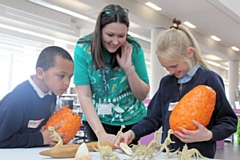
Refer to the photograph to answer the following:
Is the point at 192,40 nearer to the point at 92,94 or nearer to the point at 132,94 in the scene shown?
the point at 132,94

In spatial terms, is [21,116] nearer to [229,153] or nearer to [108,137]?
[108,137]

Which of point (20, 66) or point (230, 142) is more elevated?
point (20, 66)

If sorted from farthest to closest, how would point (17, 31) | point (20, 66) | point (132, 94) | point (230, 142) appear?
point (20, 66), point (17, 31), point (230, 142), point (132, 94)

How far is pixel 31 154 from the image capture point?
943 mm

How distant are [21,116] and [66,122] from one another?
0.57 feet

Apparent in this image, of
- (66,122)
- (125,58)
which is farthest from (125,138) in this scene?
(125,58)

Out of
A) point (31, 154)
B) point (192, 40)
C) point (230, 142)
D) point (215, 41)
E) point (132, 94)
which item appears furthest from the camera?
point (215, 41)

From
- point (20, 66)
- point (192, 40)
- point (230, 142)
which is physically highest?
point (20, 66)

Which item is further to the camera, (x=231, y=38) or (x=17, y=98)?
(x=231, y=38)

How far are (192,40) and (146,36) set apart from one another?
7832 millimetres

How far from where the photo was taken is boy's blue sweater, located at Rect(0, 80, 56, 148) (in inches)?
43.5

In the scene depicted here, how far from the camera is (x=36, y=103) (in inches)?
48.3

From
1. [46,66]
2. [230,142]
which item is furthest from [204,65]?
[230,142]

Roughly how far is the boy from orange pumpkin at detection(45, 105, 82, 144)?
0.05 meters
